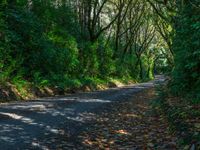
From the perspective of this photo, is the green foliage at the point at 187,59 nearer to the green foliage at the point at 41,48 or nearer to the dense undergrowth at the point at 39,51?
the dense undergrowth at the point at 39,51

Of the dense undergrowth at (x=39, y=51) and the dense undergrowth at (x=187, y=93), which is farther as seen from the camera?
the dense undergrowth at (x=39, y=51)

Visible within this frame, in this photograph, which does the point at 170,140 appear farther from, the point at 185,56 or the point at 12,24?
the point at 12,24

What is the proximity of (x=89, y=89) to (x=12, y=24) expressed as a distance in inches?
399

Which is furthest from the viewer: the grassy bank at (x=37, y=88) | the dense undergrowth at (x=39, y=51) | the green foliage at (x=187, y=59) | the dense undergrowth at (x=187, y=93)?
the dense undergrowth at (x=39, y=51)

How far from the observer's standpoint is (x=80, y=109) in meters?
14.3

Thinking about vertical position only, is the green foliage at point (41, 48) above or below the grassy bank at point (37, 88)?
above

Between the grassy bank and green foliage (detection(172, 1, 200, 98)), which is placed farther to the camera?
the grassy bank

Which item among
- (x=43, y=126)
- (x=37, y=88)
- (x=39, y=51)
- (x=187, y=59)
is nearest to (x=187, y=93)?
(x=187, y=59)

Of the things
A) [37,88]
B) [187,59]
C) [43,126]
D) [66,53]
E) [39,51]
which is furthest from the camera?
[66,53]

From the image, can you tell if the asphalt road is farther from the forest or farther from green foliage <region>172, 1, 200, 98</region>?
green foliage <region>172, 1, 200, 98</region>

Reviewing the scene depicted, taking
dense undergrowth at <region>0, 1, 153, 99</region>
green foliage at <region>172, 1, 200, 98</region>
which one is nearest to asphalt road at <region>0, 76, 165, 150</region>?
green foliage at <region>172, 1, 200, 98</region>

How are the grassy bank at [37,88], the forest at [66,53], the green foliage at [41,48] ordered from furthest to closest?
the green foliage at [41,48] → the grassy bank at [37,88] → the forest at [66,53]

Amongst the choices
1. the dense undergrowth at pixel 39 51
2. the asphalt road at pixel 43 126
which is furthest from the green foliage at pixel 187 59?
the dense undergrowth at pixel 39 51

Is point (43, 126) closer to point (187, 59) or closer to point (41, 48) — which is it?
point (187, 59)
